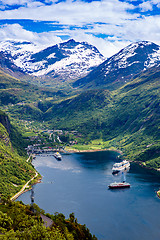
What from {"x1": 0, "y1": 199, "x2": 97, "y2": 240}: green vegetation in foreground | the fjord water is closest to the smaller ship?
the fjord water

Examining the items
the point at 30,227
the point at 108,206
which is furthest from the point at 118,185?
the point at 30,227

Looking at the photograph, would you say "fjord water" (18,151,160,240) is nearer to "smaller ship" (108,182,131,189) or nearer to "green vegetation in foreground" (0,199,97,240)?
"smaller ship" (108,182,131,189)

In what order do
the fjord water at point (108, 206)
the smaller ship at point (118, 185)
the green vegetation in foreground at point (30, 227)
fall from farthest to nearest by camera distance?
1. the smaller ship at point (118, 185)
2. the fjord water at point (108, 206)
3. the green vegetation in foreground at point (30, 227)

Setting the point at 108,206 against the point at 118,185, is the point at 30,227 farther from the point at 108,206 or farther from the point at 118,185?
the point at 118,185

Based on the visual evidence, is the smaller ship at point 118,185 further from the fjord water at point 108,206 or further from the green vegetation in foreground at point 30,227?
the green vegetation in foreground at point 30,227

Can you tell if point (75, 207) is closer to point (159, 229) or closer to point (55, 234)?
point (159, 229)

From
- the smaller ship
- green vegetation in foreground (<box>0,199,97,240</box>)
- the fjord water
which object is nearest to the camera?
green vegetation in foreground (<box>0,199,97,240</box>)

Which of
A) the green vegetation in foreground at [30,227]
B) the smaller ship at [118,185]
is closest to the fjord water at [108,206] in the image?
the smaller ship at [118,185]

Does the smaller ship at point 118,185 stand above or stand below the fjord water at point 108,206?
above
